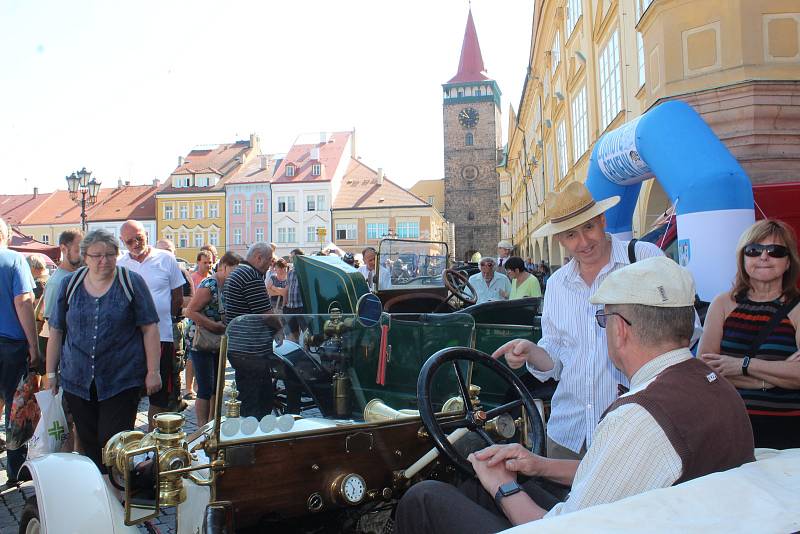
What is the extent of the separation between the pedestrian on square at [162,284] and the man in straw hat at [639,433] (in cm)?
351

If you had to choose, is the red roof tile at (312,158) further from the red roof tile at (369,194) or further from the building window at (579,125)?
the building window at (579,125)

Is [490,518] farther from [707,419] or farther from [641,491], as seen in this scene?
[707,419]

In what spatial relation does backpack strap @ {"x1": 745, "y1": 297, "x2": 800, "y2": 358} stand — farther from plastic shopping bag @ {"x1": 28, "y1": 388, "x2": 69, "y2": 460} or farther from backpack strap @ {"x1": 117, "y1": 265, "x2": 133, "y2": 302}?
plastic shopping bag @ {"x1": 28, "y1": 388, "x2": 69, "y2": 460}

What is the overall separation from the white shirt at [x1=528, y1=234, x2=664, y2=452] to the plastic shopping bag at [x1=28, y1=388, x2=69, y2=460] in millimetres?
2808

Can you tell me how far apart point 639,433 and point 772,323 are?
205 cm

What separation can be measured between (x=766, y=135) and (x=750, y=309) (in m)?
6.03

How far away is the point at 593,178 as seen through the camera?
7820 millimetres

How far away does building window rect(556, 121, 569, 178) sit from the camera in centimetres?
1998

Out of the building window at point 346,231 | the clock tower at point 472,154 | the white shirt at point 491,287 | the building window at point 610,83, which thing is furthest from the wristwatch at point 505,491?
the clock tower at point 472,154

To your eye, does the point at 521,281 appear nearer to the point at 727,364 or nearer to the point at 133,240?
the point at 133,240

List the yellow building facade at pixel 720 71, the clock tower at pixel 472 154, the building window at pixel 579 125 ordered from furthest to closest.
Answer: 1. the clock tower at pixel 472 154
2. the building window at pixel 579 125
3. the yellow building facade at pixel 720 71

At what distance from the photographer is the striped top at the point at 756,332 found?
3186 millimetres

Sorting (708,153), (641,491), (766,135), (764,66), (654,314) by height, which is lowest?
(641,491)

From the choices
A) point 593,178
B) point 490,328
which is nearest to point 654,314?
point 490,328
